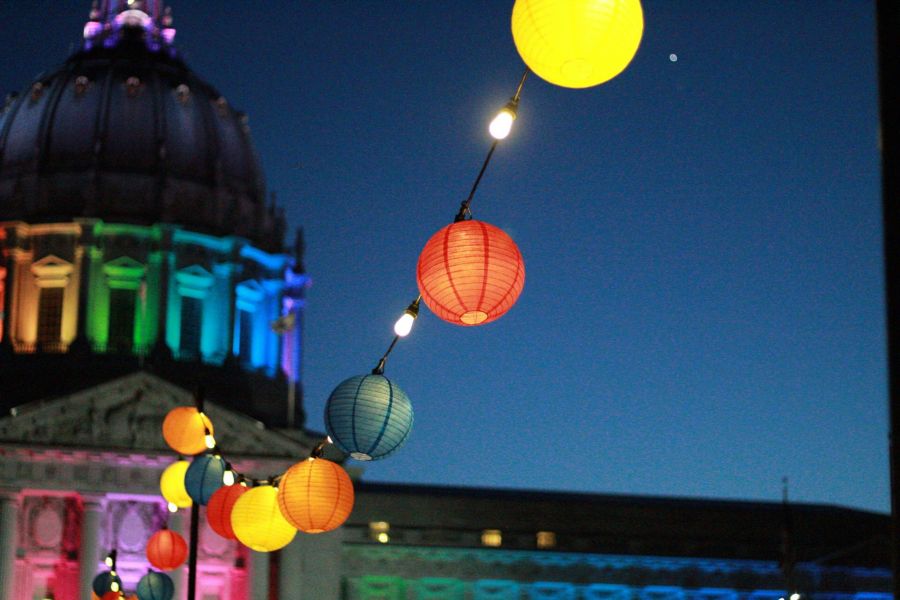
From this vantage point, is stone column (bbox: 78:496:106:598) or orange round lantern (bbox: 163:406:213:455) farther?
stone column (bbox: 78:496:106:598)

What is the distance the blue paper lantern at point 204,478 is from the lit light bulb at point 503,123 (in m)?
14.3

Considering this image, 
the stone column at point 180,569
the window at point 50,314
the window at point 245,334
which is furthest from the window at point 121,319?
the stone column at point 180,569

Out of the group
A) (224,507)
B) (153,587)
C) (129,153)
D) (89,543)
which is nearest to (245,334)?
(129,153)

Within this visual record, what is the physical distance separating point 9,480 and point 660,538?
2837 cm

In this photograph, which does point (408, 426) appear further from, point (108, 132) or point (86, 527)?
point (108, 132)

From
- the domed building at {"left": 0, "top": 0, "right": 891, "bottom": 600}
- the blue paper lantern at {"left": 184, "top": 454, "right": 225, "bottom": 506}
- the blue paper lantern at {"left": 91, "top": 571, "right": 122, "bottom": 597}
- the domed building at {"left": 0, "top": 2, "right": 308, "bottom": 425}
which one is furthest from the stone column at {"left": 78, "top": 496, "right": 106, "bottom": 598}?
the blue paper lantern at {"left": 184, "top": 454, "right": 225, "bottom": 506}

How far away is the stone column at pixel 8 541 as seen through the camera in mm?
64188

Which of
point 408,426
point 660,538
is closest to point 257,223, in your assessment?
point 660,538

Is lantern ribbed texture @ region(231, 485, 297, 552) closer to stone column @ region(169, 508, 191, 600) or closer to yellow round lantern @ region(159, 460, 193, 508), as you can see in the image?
yellow round lantern @ region(159, 460, 193, 508)

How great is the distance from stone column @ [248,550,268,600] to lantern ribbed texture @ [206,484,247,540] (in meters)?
39.1

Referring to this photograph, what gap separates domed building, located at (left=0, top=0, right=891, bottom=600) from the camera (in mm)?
66562

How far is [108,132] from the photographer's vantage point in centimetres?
8119

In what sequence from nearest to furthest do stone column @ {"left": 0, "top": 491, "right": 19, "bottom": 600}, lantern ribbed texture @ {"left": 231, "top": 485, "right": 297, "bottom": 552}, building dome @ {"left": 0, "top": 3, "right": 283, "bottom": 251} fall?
lantern ribbed texture @ {"left": 231, "top": 485, "right": 297, "bottom": 552} → stone column @ {"left": 0, "top": 491, "right": 19, "bottom": 600} → building dome @ {"left": 0, "top": 3, "right": 283, "bottom": 251}

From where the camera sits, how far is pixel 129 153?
81188 millimetres
